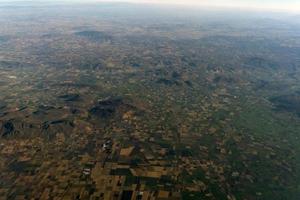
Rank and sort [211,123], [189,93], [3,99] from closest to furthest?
[211,123], [3,99], [189,93]

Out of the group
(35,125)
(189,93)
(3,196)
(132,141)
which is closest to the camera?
(3,196)

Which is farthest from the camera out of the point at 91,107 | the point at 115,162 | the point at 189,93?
the point at 189,93

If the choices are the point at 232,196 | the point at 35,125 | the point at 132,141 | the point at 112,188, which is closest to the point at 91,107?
the point at 35,125

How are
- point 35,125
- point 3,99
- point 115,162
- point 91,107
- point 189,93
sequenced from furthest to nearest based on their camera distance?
1. point 189,93
2. point 3,99
3. point 91,107
4. point 35,125
5. point 115,162

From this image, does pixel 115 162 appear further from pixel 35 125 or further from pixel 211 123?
pixel 211 123

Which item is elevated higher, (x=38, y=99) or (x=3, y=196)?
(x=3, y=196)

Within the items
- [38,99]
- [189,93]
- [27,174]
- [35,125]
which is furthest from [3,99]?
[189,93]

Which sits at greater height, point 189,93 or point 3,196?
point 3,196

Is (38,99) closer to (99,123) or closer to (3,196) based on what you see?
(99,123)

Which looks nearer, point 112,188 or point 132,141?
point 112,188
